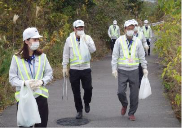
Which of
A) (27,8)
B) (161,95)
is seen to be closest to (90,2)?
(27,8)

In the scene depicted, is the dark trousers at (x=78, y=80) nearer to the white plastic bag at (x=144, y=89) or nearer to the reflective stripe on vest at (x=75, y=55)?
the reflective stripe on vest at (x=75, y=55)

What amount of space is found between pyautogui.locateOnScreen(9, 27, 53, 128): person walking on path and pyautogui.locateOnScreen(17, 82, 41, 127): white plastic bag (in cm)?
14

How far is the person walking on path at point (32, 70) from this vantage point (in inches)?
219

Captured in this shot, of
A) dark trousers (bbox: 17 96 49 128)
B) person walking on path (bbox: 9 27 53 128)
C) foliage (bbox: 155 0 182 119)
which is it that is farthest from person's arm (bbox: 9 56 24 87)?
foliage (bbox: 155 0 182 119)

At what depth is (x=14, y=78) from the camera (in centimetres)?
554

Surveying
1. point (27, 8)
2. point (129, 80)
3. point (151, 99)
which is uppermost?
point (27, 8)

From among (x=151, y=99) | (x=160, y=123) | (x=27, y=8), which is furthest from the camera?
(x=27, y=8)

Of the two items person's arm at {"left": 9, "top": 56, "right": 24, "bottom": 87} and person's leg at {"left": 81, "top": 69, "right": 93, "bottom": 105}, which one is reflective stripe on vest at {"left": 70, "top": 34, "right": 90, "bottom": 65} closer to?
person's leg at {"left": 81, "top": 69, "right": 93, "bottom": 105}

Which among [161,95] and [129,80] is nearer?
[129,80]

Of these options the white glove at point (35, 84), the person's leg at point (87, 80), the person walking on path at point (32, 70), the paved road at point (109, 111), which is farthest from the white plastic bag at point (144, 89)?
the white glove at point (35, 84)

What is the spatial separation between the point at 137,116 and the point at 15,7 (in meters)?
9.33

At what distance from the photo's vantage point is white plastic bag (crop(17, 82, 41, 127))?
17.7 feet

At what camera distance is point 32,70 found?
18.4 feet

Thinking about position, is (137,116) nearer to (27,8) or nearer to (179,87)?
(179,87)
